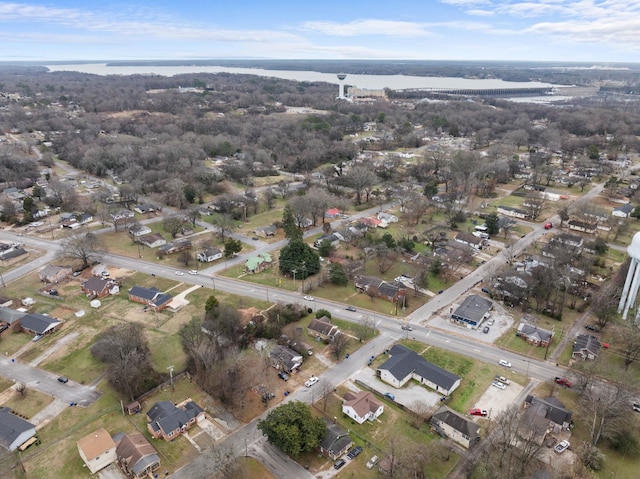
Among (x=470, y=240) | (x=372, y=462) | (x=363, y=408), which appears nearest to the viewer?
(x=372, y=462)

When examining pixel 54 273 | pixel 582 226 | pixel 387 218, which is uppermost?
pixel 582 226

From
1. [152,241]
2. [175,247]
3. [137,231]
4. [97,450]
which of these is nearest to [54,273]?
[152,241]

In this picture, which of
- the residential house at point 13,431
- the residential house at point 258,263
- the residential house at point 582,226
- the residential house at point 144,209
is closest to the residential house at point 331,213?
the residential house at point 258,263

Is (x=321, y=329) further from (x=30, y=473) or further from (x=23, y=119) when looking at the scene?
(x=23, y=119)

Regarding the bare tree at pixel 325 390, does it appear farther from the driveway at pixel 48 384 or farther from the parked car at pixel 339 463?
the driveway at pixel 48 384

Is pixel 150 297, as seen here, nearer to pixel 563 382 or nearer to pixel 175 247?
pixel 175 247

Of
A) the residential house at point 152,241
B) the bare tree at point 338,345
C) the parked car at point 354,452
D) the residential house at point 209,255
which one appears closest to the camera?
the parked car at point 354,452

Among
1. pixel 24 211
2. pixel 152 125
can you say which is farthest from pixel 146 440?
pixel 152 125
